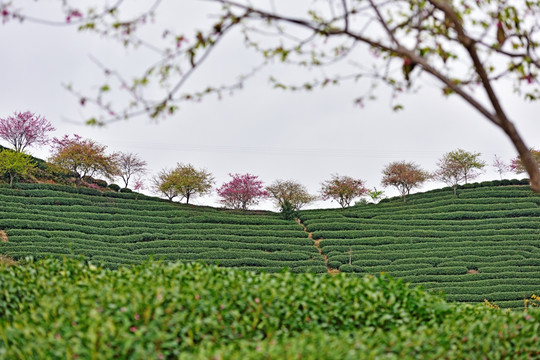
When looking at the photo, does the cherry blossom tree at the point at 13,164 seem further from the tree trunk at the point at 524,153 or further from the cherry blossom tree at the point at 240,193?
the tree trunk at the point at 524,153

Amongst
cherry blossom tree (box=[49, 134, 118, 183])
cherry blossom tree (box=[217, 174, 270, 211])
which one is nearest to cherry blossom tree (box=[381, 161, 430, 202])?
cherry blossom tree (box=[217, 174, 270, 211])

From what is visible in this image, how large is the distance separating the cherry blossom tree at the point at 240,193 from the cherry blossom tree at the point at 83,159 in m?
8.17

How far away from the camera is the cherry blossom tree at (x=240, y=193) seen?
3944cm

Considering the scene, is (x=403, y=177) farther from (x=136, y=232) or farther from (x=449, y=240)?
(x=136, y=232)

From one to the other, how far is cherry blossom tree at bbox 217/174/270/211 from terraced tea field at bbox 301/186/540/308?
4.51 metres

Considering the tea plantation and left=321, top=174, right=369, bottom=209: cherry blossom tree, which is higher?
left=321, top=174, right=369, bottom=209: cherry blossom tree

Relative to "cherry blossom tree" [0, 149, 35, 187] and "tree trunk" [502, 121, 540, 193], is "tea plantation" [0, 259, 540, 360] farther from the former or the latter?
"cherry blossom tree" [0, 149, 35, 187]

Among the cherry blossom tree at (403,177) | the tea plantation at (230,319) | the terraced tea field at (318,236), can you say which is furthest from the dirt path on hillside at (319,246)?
the tea plantation at (230,319)

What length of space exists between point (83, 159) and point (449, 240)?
69.2 feet

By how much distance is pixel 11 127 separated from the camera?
35969mm

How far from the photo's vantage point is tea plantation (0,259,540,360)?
14.8ft

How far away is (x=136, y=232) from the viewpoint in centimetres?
2898

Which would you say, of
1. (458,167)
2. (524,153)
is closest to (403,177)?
(458,167)

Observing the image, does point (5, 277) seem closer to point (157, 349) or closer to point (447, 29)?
point (157, 349)
